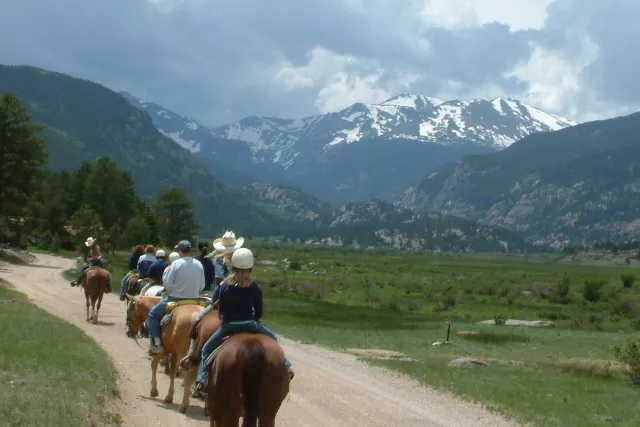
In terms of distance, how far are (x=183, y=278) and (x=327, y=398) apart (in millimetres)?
5201

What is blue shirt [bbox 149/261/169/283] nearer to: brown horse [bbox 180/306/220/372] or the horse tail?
brown horse [bbox 180/306/220/372]

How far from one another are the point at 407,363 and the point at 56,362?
47.2ft

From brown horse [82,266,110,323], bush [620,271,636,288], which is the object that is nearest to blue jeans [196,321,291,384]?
brown horse [82,266,110,323]

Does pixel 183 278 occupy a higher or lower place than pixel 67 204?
lower

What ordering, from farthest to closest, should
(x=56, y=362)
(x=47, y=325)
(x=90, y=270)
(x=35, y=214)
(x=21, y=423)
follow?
(x=35, y=214)
(x=90, y=270)
(x=47, y=325)
(x=56, y=362)
(x=21, y=423)

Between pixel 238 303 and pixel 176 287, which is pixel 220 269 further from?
pixel 238 303

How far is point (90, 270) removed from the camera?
31797 mm

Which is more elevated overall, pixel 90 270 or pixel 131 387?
pixel 90 270

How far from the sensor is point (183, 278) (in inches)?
661

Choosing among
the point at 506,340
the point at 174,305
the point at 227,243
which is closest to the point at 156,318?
the point at 174,305

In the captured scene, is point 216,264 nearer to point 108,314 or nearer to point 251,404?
point 251,404

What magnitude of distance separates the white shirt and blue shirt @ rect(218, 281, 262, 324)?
4710 millimetres

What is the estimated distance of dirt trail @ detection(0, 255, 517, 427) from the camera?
15.8m

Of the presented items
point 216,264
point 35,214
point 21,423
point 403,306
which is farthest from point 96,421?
point 35,214
